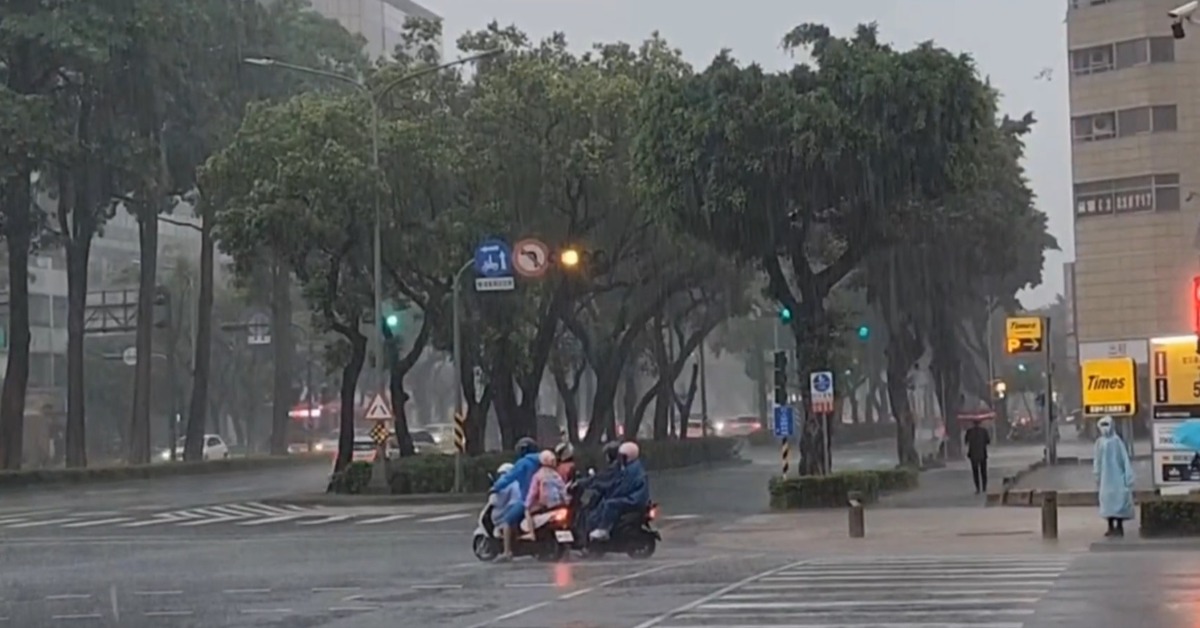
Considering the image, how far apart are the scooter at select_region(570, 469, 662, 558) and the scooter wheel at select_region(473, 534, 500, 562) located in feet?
4.00

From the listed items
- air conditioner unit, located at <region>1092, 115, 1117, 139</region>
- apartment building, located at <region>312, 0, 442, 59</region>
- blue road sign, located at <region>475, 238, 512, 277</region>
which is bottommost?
blue road sign, located at <region>475, 238, 512, 277</region>

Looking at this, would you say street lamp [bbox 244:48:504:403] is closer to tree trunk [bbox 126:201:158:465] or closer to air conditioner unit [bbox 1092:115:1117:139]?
tree trunk [bbox 126:201:158:465]

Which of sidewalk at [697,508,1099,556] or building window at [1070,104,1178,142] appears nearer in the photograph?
sidewalk at [697,508,1099,556]

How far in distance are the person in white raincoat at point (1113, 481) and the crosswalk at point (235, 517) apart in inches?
450

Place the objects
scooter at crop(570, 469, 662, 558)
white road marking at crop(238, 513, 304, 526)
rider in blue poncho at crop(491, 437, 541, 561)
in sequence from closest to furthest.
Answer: scooter at crop(570, 469, 662, 558) < rider in blue poncho at crop(491, 437, 541, 561) < white road marking at crop(238, 513, 304, 526)

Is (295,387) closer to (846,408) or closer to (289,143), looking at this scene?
(846,408)

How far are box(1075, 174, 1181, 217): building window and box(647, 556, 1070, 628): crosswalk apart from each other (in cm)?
4760

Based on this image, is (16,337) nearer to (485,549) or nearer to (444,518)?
(444,518)

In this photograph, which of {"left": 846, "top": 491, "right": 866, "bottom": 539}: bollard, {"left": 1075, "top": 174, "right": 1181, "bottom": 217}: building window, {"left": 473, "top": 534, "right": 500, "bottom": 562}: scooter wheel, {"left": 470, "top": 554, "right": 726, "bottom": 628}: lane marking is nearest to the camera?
{"left": 470, "top": 554, "right": 726, "bottom": 628}: lane marking

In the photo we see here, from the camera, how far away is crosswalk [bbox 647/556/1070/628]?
53.7 feet

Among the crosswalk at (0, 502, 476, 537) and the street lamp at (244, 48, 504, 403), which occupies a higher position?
the street lamp at (244, 48, 504, 403)

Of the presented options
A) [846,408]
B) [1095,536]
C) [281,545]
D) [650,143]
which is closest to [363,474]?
[650,143]

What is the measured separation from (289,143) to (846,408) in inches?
3830

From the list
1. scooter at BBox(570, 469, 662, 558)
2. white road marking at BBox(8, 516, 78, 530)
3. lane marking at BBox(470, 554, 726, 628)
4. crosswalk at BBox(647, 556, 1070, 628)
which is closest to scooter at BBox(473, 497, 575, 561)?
scooter at BBox(570, 469, 662, 558)
